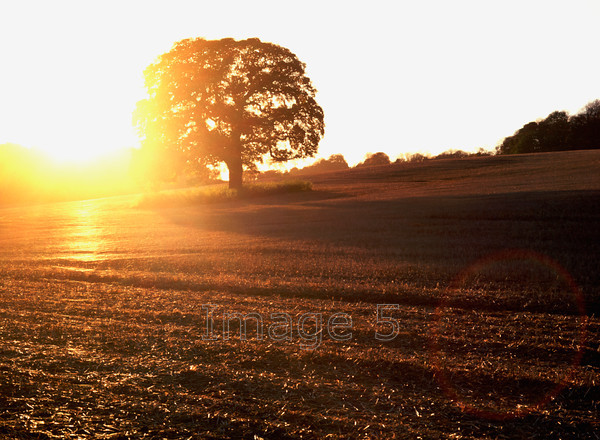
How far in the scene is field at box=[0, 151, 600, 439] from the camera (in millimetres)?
4488

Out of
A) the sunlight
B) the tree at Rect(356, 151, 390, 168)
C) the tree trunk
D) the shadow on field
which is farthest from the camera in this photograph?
the tree at Rect(356, 151, 390, 168)

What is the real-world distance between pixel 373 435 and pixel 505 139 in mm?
100374

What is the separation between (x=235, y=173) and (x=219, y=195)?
3334 mm

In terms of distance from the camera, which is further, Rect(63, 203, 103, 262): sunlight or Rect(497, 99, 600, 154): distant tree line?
Rect(497, 99, 600, 154): distant tree line

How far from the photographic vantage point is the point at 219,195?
4278 centimetres

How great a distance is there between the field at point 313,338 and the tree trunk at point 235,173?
87.6 feet

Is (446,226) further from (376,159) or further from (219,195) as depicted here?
(376,159)

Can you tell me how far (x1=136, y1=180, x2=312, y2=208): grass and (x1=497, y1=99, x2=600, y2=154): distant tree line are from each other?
52.4 meters

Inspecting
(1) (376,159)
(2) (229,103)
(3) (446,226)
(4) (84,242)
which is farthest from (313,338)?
Answer: (1) (376,159)

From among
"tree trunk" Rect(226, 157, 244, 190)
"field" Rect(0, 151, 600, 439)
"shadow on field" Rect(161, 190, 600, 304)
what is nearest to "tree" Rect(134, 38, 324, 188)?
"tree trunk" Rect(226, 157, 244, 190)

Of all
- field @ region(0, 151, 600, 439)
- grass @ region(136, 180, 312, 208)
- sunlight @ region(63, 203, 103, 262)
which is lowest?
field @ region(0, 151, 600, 439)

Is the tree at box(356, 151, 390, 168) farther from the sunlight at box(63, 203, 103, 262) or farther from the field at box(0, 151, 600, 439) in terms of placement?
the field at box(0, 151, 600, 439)

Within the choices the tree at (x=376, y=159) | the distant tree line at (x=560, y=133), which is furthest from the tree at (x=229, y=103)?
the distant tree line at (x=560, y=133)

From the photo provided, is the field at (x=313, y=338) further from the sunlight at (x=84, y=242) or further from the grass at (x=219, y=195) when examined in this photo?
the grass at (x=219, y=195)
